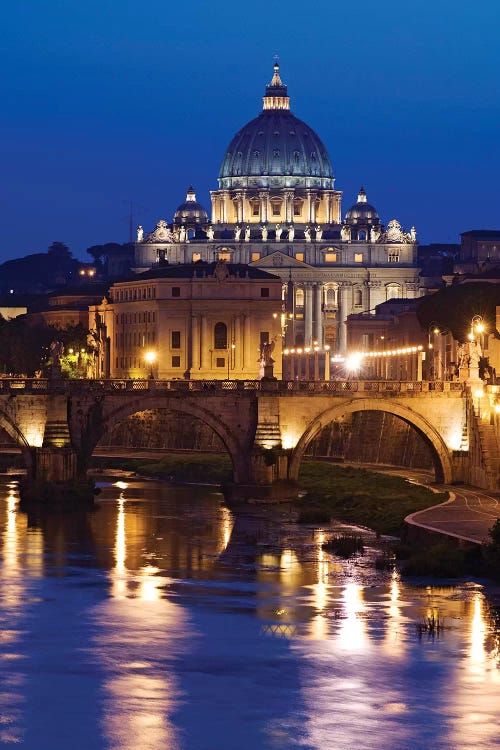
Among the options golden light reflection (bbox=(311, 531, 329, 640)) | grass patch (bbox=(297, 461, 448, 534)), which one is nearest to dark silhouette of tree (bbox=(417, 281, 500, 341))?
grass patch (bbox=(297, 461, 448, 534))

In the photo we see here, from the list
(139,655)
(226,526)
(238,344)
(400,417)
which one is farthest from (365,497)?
(238,344)

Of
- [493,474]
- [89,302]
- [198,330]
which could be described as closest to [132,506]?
[493,474]

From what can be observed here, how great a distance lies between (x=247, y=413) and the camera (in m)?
76.3

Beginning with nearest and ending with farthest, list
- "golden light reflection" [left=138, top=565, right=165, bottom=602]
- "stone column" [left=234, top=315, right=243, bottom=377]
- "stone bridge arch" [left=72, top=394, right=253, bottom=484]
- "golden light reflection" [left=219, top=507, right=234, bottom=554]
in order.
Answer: "golden light reflection" [left=138, top=565, right=165, bottom=602] < "golden light reflection" [left=219, top=507, right=234, bottom=554] < "stone bridge arch" [left=72, top=394, right=253, bottom=484] < "stone column" [left=234, top=315, right=243, bottom=377]

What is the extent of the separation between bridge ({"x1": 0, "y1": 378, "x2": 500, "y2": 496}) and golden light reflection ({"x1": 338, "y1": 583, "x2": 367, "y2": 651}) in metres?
Answer: 23.1

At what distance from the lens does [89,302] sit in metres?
181

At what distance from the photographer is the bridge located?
74125 millimetres

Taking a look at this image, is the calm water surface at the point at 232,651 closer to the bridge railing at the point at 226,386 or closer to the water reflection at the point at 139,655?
the water reflection at the point at 139,655

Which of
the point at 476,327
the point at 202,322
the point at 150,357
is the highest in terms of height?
the point at 202,322

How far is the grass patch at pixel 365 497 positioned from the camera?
65.2 metres

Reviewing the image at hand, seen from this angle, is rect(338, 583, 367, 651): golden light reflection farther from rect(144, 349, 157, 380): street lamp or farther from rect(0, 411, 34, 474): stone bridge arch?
rect(144, 349, 157, 380): street lamp

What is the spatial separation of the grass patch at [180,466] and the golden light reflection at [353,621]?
1257 inches

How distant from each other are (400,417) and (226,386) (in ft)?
21.7

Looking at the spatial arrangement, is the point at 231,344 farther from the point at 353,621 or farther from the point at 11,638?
the point at 11,638
